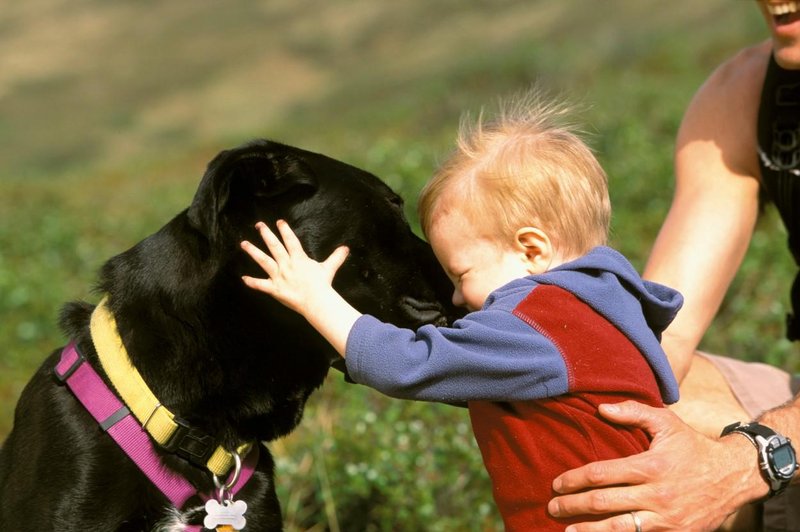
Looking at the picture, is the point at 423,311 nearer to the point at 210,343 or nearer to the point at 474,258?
the point at 474,258

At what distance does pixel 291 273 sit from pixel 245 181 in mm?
325

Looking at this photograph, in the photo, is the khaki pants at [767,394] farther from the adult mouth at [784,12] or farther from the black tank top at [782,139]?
the adult mouth at [784,12]

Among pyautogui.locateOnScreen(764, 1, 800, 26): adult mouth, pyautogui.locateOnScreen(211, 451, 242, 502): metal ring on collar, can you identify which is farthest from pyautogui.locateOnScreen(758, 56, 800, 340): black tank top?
pyautogui.locateOnScreen(211, 451, 242, 502): metal ring on collar

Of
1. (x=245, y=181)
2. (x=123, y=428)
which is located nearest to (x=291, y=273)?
(x=245, y=181)

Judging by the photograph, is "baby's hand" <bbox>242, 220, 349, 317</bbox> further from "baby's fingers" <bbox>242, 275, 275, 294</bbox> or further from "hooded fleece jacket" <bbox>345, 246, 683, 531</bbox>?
"hooded fleece jacket" <bbox>345, 246, 683, 531</bbox>

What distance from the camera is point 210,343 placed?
266 centimetres

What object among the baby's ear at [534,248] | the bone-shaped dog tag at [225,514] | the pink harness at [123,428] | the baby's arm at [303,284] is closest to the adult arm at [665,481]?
the baby's ear at [534,248]

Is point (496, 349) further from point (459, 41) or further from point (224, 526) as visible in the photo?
point (459, 41)

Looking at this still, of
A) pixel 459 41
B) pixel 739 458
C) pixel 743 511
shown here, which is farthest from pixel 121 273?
pixel 459 41

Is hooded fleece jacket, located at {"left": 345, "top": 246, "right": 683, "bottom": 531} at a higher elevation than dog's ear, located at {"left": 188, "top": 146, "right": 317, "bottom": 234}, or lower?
lower

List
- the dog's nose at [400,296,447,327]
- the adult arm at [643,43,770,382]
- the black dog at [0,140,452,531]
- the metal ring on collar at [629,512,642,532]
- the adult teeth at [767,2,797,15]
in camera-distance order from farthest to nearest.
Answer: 1. the adult arm at [643,43,770,382]
2. the adult teeth at [767,2,797,15]
3. the dog's nose at [400,296,447,327]
4. the black dog at [0,140,452,531]
5. the metal ring on collar at [629,512,642,532]

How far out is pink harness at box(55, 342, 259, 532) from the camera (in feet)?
8.49

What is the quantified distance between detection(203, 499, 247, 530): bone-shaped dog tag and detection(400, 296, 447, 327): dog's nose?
26.8 inches

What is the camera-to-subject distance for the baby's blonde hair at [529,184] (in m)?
2.49
